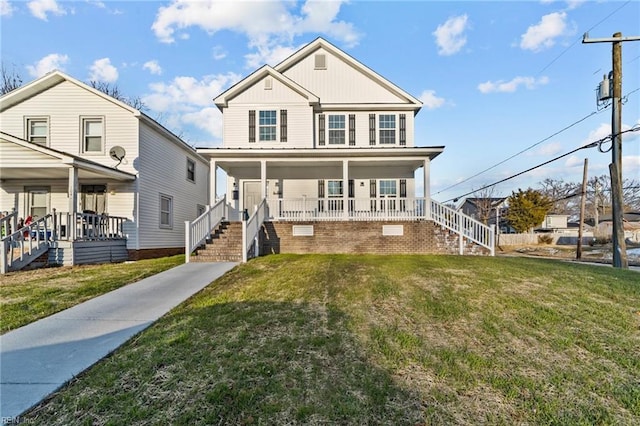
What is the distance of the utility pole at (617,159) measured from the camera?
10.7 meters

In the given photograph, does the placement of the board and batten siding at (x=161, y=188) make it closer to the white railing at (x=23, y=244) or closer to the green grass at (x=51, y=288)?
the white railing at (x=23, y=244)

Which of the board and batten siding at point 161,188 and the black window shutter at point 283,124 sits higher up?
the black window shutter at point 283,124

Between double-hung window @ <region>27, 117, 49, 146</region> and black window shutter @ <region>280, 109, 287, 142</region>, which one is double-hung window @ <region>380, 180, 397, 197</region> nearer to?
black window shutter @ <region>280, 109, 287, 142</region>

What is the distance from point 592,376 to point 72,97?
54.9 feet

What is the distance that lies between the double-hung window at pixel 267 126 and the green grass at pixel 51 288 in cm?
728

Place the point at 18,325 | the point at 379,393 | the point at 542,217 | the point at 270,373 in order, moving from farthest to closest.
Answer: the point at 542,217 → the point at 18,325 → the point at 270,373 → the point at 379,393

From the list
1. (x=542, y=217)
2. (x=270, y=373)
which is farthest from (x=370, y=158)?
(x=542, y=217)

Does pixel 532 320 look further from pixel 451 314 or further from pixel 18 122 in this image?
pixel 18 122

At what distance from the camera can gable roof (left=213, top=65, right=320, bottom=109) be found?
14383mm

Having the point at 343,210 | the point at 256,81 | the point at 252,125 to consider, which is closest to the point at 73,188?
the point at 252,125

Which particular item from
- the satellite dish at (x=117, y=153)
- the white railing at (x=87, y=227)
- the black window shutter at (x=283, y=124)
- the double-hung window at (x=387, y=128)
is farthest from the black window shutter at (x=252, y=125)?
the white railing at (x=87, y=227)

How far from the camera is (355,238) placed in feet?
41.2

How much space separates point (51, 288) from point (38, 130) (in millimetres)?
9673

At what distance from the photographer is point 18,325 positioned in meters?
4.55
